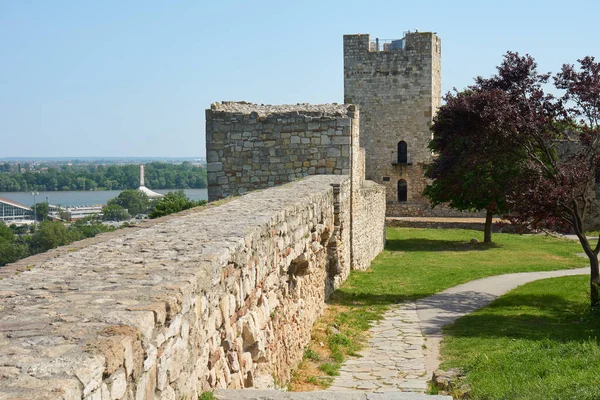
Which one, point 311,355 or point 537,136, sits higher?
point 537,136

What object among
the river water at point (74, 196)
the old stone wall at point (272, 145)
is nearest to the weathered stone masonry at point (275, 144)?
the old stone wall at point (272, 145)

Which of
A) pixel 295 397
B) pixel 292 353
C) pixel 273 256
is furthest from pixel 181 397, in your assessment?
pixel 292 353

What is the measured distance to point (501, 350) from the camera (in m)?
8.88

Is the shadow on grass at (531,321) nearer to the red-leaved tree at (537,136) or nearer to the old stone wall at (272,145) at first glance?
the red-leaved tree at (537,136)

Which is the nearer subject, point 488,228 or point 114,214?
point 488,228

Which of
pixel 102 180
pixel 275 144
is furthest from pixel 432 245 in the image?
pixel 102 180

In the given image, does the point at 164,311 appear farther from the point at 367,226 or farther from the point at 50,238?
the point at 50,238

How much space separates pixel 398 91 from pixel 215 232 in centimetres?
3239

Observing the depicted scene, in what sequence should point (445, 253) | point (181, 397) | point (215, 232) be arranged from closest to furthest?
point (181, 397) < point (215, 232) < point (445, 253)

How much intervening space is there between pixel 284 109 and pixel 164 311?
11.5 m

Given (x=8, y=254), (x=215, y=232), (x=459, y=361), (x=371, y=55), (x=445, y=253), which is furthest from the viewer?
(x=371, y=55)

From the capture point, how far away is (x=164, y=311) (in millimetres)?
3301

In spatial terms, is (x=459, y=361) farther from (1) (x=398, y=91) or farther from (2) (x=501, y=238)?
(1) (x=398, y=91)

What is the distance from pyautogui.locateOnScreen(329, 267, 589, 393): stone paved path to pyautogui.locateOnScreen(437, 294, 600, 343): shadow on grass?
0.38 meters
